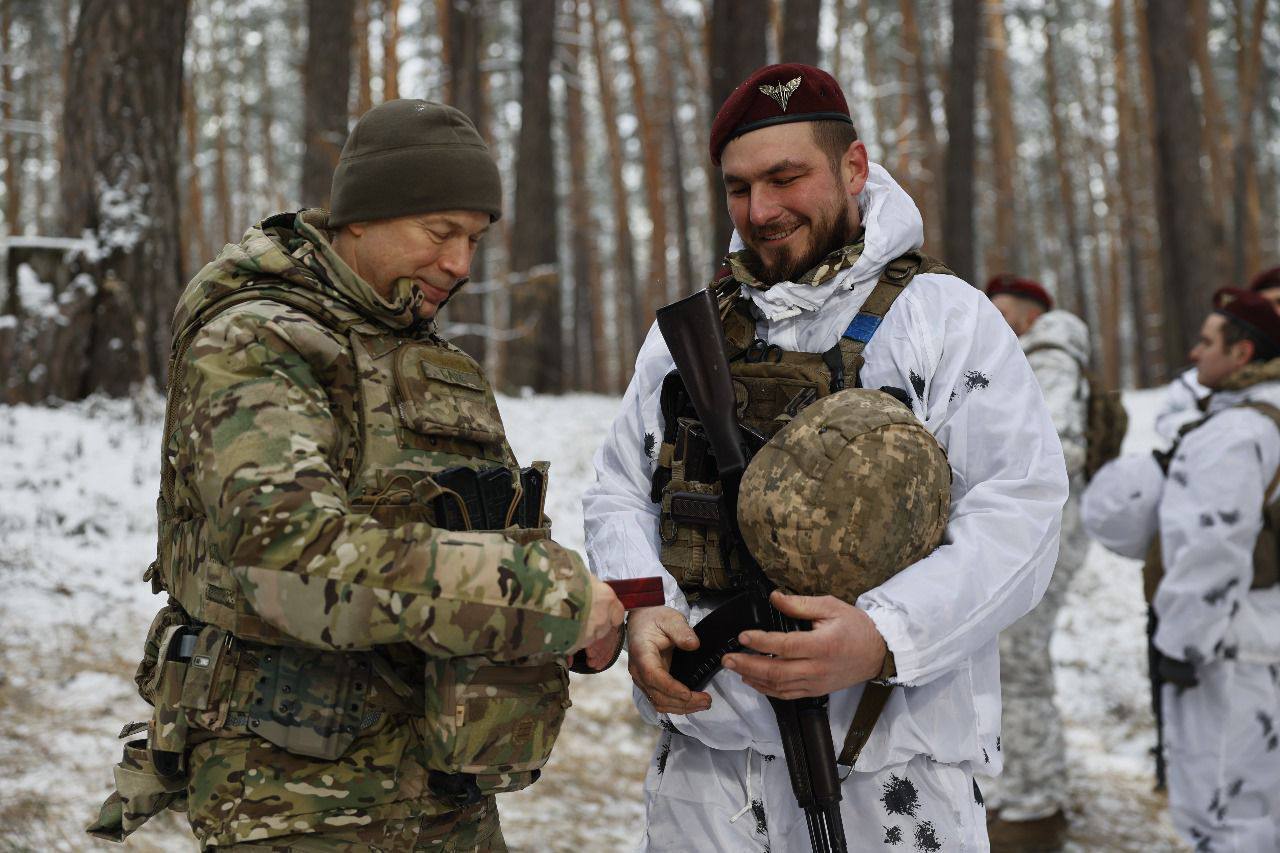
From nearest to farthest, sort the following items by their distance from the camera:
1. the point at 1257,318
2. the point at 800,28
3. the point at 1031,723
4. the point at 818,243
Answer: the point at 818,243 < the point at 1257,318 < the point at 1031,723 < the point at 800,28

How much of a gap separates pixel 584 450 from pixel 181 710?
815 centimetres

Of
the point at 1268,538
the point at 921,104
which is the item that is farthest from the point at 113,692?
the point at 921,104

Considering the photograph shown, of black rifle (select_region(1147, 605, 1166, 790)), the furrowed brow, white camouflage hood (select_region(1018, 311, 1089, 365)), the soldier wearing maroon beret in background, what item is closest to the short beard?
the furrowed brow

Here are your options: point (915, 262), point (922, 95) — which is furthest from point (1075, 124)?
point (915, 262)

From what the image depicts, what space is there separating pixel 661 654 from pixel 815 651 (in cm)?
43

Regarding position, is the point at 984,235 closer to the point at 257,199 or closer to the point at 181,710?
the point at 257,199

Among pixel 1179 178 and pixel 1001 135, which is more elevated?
pixel 1001 135

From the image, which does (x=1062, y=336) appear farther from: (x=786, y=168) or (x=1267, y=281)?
(x=786, y=168)

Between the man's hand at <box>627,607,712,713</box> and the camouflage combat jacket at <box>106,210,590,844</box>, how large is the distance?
0.64ft

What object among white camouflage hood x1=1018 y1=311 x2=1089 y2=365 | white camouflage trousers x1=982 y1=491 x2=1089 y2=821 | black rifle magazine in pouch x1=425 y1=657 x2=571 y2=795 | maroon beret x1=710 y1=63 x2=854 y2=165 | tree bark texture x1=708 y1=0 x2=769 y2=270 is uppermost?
tree bark texture x1=708 y1=0 x2=769 y2=270

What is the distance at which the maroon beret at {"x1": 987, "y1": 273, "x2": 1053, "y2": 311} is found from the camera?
5863 mm

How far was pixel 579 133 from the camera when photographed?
2523 cm

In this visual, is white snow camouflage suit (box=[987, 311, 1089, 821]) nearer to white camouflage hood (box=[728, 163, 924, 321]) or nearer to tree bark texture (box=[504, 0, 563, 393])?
white camouflage hood (box=[728, 163, 924, 321])

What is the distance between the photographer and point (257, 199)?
132 ft
